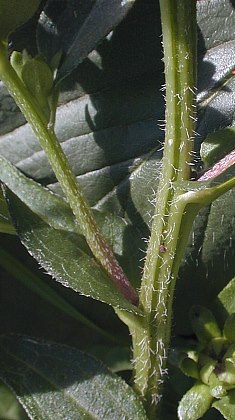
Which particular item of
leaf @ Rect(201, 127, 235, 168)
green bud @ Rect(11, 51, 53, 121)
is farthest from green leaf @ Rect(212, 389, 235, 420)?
green bud @ Rect(11, 51, 53, 121)

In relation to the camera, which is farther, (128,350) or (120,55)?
(128,350)

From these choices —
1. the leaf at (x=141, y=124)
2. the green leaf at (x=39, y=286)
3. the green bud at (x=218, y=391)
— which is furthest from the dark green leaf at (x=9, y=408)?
the green bud at (x=218, y=391)

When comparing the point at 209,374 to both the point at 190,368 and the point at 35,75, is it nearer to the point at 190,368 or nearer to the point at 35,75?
the point at 190,368

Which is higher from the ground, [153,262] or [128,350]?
[153,262]

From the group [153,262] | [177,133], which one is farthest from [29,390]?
[177,133]

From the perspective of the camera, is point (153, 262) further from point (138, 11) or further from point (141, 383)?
point (138, 11)

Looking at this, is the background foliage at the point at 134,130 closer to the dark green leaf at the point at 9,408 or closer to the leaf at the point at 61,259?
the leaf at the point at 61,259
